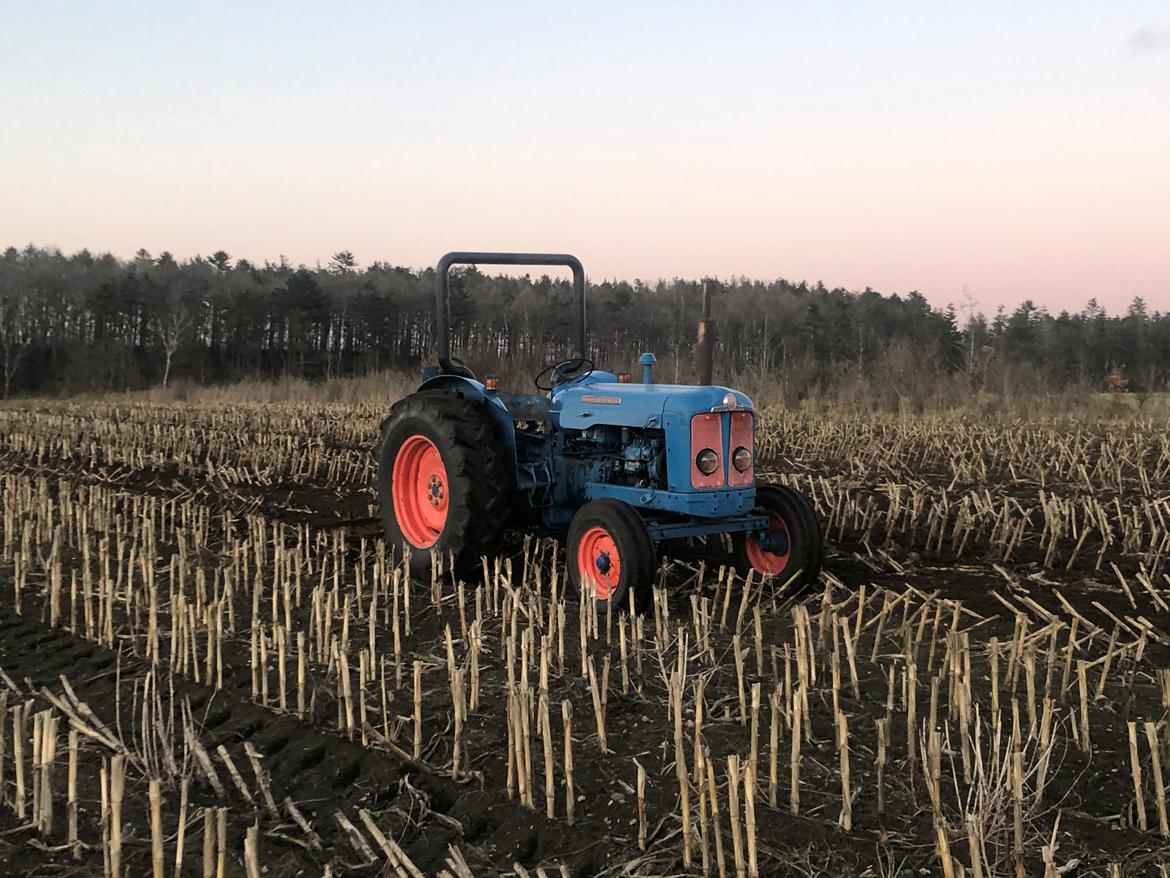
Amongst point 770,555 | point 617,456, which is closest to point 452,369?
point 617,456

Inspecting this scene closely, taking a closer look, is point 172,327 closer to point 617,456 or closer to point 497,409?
point 497,409

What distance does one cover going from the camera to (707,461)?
564cm

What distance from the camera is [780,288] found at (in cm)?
5731

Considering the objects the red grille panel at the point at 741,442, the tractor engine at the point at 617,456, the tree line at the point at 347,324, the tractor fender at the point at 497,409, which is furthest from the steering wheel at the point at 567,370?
the tree line at the point at 347,324

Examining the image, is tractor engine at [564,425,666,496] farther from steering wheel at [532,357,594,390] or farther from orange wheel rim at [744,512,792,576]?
orange wheel rim at [744,512,792,576]

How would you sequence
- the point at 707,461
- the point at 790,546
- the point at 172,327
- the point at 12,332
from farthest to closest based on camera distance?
the point at 172,327 < the point at 12,332 < the point at 790,546 < the point at 707,461

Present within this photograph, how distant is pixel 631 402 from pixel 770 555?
1.25 m

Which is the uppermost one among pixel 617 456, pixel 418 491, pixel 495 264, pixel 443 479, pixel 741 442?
pixel 495 264

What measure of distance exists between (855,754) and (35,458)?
12.6 metres

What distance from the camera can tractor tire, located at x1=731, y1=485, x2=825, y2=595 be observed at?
568 centimetres

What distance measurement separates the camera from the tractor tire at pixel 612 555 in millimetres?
5125

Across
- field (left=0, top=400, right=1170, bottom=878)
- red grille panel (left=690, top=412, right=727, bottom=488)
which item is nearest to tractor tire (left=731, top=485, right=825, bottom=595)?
field (left=0, top=400, right=1170, bottom=878)

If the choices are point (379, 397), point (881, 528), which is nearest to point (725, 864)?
point (881, 528)

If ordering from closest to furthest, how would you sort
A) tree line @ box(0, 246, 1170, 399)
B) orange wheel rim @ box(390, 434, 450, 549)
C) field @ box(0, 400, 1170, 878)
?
field @ box(0, 400, 1170, 878)
orange wheel rim @ box(390, 434, 450, 549)
tree line @ box(0, 246, 1170, 399)
